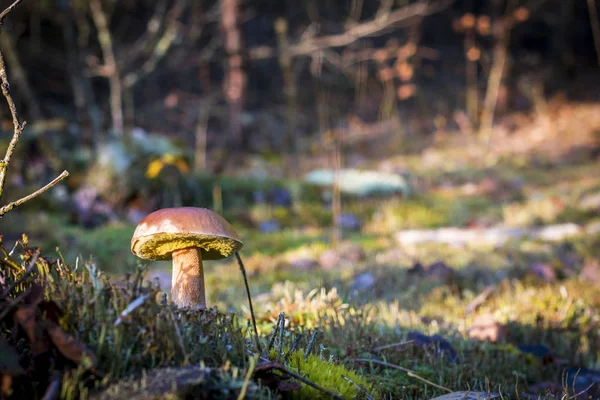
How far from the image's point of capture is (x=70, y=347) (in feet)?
5.06

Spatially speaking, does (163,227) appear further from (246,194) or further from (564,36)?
(564,36)

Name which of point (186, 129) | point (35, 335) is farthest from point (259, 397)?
point (186, 129)

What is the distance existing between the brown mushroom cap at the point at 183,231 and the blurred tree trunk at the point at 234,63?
11387mm

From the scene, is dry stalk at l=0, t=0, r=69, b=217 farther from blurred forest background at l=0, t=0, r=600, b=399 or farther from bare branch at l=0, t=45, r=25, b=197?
blurred forest background at l=0, t=0, r=600, b=399

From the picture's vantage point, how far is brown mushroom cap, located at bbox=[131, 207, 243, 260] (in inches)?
80.4

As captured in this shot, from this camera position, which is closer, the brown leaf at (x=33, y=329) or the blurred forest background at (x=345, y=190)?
the brown leaf at (x=33, y=329)

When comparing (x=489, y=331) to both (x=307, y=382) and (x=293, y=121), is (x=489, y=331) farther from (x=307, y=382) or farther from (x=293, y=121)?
(x=293, y=121)

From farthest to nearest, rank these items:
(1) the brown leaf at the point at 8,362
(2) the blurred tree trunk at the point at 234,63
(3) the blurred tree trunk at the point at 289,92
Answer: (3) the blurred tree trunk at the point at 289,92
(2) the blurred tree trunk at the point at 234,63
(1) the brown leaf at the point at 8,362

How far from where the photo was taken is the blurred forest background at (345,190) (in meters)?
3.25

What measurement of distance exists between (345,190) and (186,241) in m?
8.72

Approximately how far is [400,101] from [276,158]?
31.6ft

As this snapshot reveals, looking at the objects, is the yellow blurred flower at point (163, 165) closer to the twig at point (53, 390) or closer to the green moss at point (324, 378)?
the green moss at point (324, 378)

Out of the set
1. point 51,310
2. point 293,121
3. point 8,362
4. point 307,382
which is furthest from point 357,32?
point 8,362

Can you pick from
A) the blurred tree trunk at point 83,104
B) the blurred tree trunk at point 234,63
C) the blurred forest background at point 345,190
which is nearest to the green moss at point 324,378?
the blurred forest background at point 345,190
